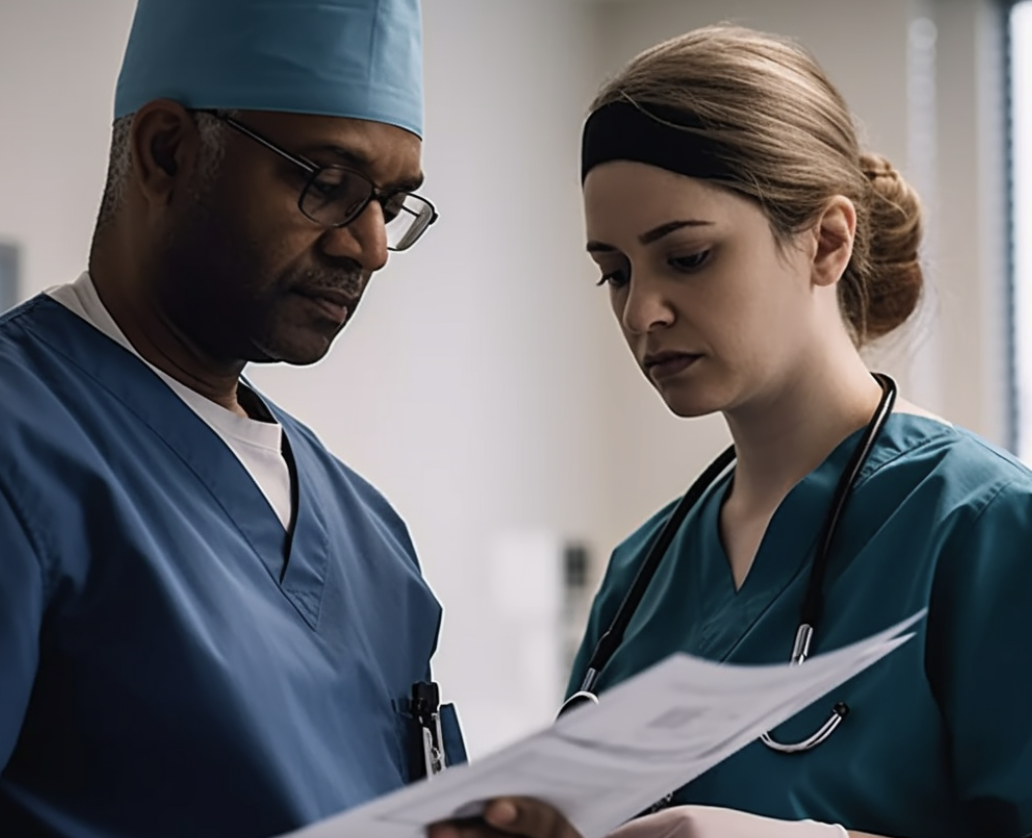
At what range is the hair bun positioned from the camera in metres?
1.51

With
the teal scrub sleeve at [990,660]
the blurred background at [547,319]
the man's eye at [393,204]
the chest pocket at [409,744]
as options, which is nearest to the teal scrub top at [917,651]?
the teal scrub sleeve at [990,660]

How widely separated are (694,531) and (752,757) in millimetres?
338

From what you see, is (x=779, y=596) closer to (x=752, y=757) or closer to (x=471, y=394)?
(x=752, y=757)

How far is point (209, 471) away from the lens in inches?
47.4

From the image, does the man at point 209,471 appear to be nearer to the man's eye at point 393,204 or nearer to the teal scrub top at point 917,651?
the man's eye at point 393,204

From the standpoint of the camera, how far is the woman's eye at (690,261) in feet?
4.38

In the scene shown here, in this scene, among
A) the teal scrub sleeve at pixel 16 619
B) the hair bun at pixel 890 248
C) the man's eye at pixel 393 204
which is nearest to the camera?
the teal scrub sleeve at pixel 16 619

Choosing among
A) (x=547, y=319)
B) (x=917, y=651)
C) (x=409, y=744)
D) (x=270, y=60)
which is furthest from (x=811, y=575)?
(x=547, y=319)

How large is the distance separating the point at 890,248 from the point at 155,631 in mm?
869

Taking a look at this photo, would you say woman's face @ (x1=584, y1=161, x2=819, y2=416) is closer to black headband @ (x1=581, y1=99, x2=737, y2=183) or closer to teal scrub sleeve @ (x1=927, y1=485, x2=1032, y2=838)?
black headband @ (x1=581, y1=99, x2=737, y2=183)

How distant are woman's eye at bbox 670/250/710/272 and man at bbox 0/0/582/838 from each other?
24 centimetres

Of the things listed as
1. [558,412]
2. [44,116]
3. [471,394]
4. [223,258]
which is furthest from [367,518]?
[558,412]

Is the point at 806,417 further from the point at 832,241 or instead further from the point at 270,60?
the point at 270,60

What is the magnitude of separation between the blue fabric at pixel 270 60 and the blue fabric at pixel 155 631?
0.21 metres
